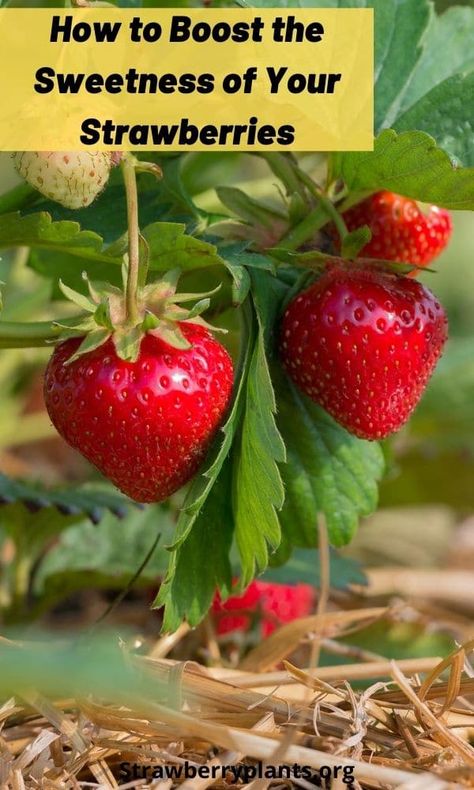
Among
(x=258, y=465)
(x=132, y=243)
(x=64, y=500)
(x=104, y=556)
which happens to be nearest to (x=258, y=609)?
(x=104, y=556)

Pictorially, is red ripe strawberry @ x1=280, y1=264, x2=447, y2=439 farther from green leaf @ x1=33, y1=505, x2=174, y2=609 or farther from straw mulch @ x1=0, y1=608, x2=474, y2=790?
green leaf @ x1=33, y1=505, x2=174, y2=609

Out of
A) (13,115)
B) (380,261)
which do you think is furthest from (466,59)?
(13,115)

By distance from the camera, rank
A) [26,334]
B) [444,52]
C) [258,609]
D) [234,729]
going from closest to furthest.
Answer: [234,729] < [26,334] < [444,52] < [258,609]

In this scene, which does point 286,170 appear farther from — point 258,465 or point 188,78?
point 258,465

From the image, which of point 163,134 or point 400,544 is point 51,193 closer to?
point 163,134

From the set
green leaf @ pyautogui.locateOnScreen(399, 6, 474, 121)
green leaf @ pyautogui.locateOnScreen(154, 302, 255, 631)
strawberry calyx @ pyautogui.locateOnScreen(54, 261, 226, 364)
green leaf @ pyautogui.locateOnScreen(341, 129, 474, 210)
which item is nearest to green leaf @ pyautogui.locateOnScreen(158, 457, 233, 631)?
→ green leaf @ pyautogui.locateOnScreen(154, 302, 255, 631)

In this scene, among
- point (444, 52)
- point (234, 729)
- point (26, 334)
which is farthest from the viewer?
point (444, 52)
